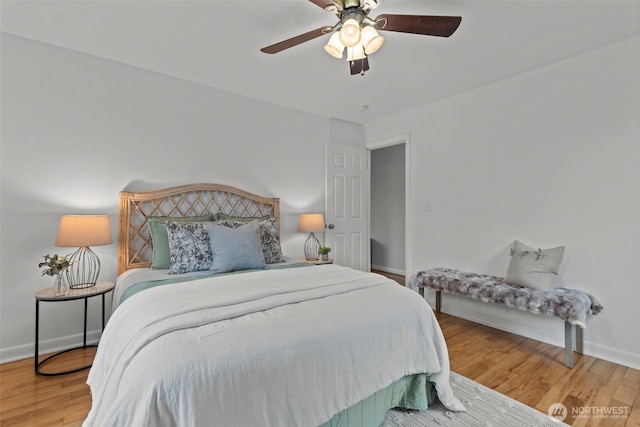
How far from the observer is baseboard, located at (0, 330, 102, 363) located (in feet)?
Answer: 7.55

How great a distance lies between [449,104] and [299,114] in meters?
1.93

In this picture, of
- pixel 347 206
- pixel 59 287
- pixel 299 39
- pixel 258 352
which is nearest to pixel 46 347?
pixel 59 287

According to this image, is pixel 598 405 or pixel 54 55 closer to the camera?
pixel 598 405

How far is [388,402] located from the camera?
5.23ft

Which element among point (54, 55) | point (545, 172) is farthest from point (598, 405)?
point (54, 55)

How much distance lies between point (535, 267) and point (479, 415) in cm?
152

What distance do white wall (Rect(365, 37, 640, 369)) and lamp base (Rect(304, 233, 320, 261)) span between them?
1.43 metres

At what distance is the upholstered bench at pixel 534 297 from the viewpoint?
227cm

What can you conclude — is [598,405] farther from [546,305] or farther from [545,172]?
[545,172]

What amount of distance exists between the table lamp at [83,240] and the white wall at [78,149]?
0.10 metres

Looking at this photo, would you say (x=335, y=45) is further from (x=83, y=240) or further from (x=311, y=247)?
(x=311, y=247)

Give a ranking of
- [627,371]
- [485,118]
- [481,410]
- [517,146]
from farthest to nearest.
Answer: [485,118] < [517,146] < [627,371] < [481,410]

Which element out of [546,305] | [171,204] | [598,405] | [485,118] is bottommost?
[598,405]

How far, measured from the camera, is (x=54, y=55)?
8.14ft
